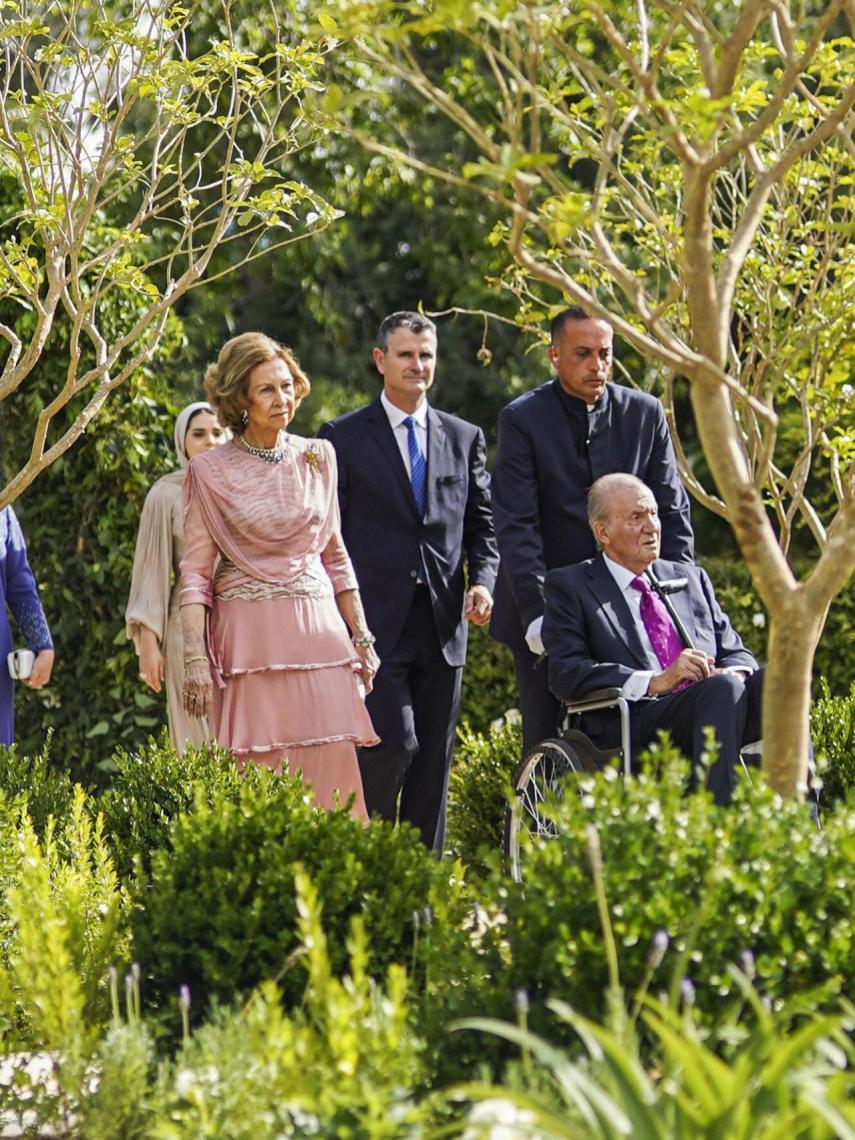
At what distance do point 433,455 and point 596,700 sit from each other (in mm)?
1554

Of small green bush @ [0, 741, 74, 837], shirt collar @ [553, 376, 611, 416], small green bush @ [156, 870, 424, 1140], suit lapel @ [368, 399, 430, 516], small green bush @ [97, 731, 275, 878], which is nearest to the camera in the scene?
small green bush @ [156, 870, 424, 1140]

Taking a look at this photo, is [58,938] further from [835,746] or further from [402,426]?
[835,746]

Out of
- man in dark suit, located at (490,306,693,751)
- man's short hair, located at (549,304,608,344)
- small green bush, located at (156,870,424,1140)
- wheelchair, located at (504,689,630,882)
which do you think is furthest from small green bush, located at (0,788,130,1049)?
man's short hair, located at (549,304,608,344)

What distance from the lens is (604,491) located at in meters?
5.59

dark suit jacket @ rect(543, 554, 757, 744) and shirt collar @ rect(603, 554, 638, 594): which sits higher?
shirt collar @ rect(603, 554, 638, 594)

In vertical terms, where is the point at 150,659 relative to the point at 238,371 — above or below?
below

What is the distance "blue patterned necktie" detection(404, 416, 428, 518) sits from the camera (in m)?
6.46

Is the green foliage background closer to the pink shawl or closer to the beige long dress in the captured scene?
the beige long dress

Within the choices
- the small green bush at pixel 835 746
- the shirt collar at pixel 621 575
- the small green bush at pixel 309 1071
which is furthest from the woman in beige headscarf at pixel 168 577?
the small green bush at pixel 309 1071

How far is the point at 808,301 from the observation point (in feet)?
22.7

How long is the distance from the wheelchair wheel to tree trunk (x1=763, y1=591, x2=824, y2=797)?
1.03 meters

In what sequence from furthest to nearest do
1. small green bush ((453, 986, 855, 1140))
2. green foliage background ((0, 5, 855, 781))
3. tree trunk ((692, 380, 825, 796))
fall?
1. green foliage background ((0, 5, 855, 781))
2. tree trunk ((692, 380, 825, 796))
3. small green bush ((453, 986, 855, 1140))

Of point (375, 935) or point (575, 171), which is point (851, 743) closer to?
point (375, 935)

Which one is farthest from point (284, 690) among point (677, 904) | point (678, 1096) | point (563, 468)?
point (678, 1096)
